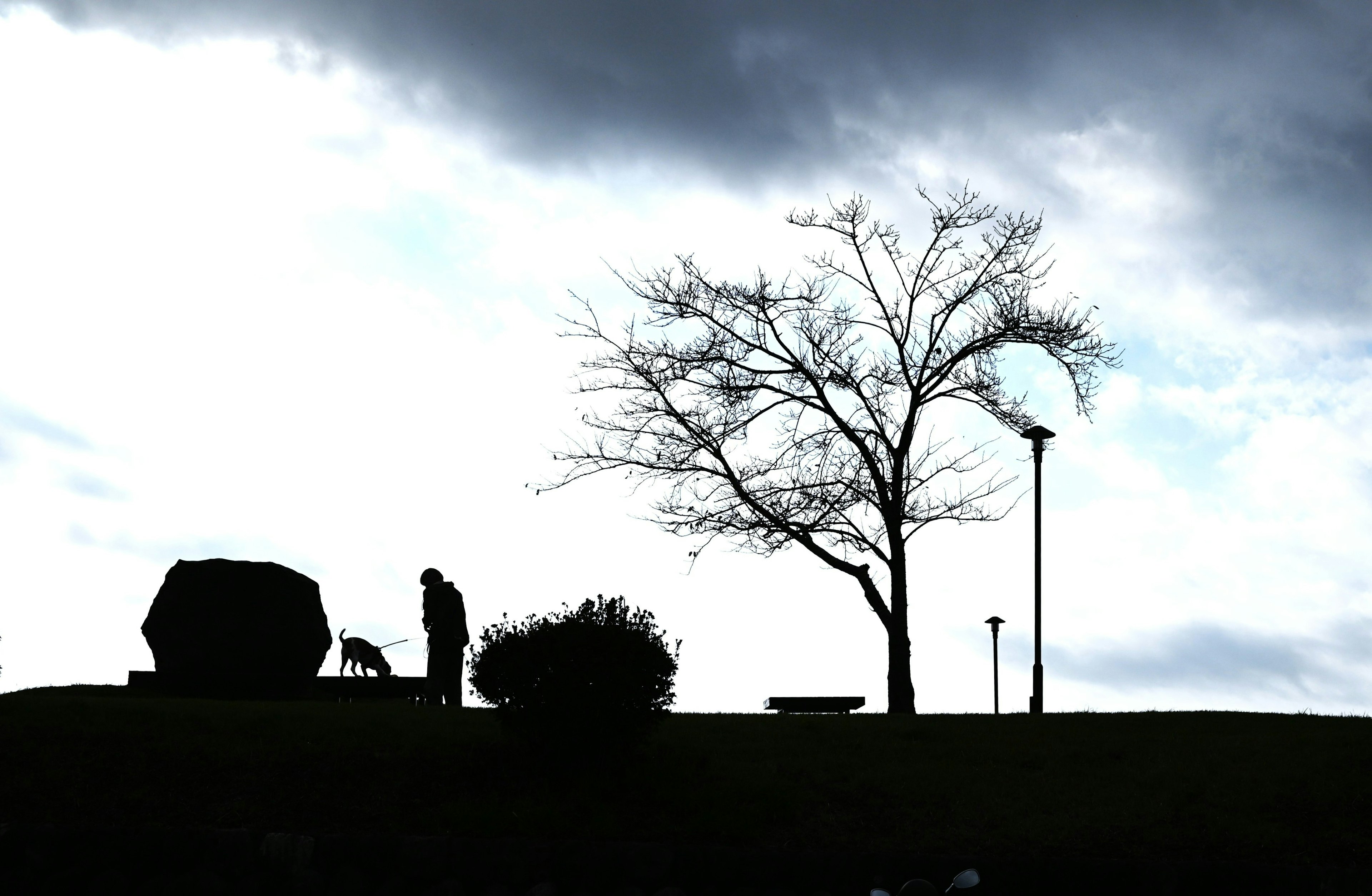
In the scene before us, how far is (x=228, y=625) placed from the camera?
68.0 feet

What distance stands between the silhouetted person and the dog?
3.28m

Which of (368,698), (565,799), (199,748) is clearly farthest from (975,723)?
(368,698)

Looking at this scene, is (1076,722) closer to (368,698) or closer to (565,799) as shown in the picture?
(565,799)

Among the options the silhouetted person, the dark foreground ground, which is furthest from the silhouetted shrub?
the silhouetted person

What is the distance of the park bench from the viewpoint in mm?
22922

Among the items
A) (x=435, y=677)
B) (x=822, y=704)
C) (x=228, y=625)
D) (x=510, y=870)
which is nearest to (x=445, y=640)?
(x=435, y=677)

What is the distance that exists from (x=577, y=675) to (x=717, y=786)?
1872 mm

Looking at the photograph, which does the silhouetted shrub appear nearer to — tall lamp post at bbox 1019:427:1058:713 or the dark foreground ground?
the dark foreground ground

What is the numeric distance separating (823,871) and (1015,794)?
295 cm

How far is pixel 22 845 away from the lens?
36.3 feet

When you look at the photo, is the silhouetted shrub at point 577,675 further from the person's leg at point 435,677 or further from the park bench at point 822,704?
the park bench at point 822,704

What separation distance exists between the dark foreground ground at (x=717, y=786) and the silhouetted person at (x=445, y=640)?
482 centimetres

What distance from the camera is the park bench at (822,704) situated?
2292cm

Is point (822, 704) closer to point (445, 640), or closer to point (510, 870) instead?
point (445, 640)
